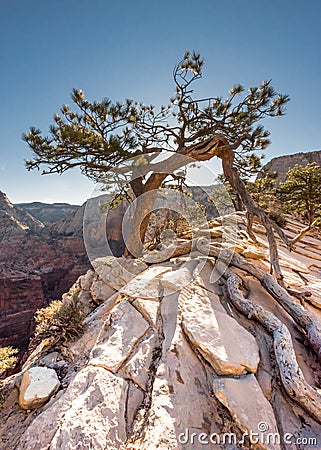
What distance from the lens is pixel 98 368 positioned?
2031 mm

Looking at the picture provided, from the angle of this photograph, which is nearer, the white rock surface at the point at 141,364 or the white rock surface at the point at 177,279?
the white rock surface at the point at 141,364

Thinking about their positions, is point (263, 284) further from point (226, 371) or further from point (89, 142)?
point (89, 142)

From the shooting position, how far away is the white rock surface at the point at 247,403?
1593 millimetres

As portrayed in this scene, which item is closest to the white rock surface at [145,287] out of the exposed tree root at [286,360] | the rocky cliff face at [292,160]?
the exposed tree root at [286,360]

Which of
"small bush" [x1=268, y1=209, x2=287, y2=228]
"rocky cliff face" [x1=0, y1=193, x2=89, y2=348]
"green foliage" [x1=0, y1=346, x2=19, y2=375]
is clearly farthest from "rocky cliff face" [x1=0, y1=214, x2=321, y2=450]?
"rocky cliff face" [x1=0, y1=193, x2=89, y2=348]

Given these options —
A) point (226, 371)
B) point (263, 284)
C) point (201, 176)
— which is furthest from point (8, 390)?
point (201, 176)

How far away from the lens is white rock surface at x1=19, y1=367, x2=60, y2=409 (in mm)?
1935

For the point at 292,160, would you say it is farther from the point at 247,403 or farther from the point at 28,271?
the point at 247,403

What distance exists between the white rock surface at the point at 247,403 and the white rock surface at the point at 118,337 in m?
0.93

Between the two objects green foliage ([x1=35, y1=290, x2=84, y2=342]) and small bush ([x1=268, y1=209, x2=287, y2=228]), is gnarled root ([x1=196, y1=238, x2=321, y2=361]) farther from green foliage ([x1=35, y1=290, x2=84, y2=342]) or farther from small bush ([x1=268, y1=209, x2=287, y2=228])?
small bush ([x1=268, y1=209, x2=287, y2=228])

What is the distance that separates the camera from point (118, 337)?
2.39 meters

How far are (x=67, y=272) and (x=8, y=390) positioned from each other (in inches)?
986

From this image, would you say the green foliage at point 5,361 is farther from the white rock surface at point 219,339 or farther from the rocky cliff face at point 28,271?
the rocky cliff face at point 28,271

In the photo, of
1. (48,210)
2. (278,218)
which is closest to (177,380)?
(278,218)
